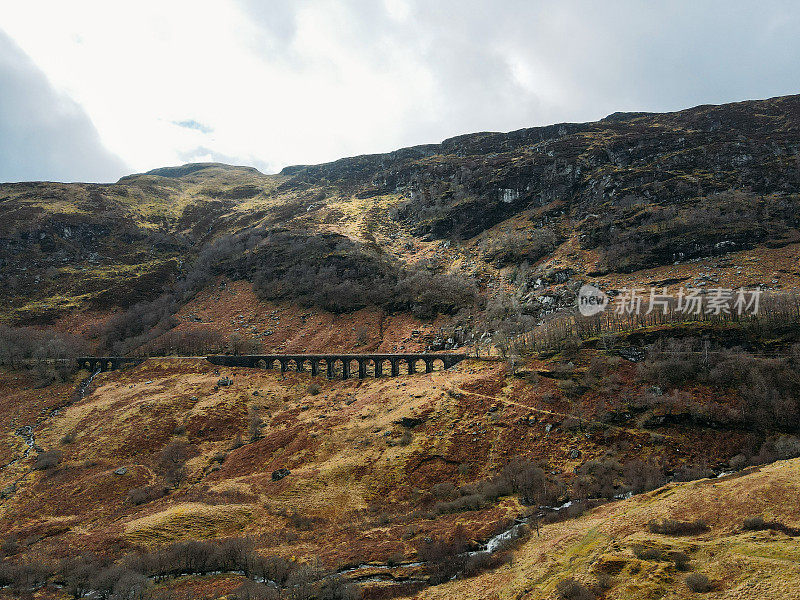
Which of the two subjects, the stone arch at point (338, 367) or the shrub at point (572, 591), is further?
the stone arch at point (338, 367)

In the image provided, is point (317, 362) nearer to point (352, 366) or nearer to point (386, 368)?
point (352, 366)

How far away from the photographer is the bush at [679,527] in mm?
17453

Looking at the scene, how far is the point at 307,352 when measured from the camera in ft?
241

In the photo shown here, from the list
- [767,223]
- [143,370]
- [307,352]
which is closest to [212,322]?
[143,370]

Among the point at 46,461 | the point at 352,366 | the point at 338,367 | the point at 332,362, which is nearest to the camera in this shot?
the point at 46,461

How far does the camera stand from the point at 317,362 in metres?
66.2

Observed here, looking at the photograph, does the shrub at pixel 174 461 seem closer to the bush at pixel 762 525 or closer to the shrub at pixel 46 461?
the shrub at pixel 46 461

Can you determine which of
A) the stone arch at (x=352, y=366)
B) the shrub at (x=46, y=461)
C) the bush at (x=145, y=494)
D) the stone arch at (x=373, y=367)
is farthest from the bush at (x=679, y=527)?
the shrub at (x=46, y=461)

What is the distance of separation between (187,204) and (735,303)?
195628 millimetres

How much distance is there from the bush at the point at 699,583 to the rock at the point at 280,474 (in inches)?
1251

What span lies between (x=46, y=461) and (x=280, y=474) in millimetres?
28307

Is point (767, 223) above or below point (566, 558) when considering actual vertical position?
above

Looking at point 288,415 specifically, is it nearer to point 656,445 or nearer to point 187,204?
point 656,445

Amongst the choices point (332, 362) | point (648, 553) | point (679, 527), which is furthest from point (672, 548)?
point (332, 362)
